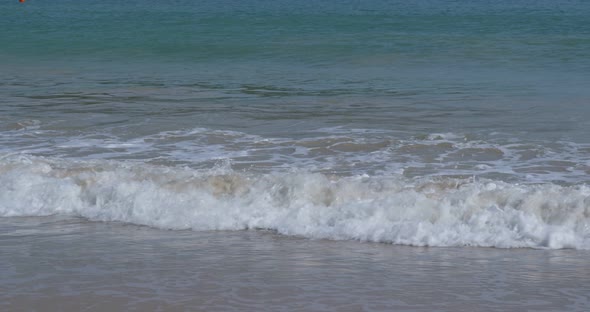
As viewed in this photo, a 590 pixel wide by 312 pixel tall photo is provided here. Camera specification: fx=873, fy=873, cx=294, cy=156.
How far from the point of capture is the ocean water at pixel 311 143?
682 centimetres

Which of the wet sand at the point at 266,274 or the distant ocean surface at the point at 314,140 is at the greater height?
the wet sand at the point at 266,274

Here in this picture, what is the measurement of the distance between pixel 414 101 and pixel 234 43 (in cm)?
1205

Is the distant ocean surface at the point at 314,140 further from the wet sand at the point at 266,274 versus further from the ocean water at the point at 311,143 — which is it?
the wet sand at the point at 266,274

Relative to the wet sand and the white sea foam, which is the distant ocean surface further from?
the wet sand

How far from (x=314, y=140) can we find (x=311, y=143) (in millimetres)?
165

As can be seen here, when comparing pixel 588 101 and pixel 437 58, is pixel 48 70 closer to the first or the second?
pixel 437 58

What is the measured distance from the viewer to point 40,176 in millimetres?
8180

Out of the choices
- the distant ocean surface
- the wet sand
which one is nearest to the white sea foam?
the distant ocean surface

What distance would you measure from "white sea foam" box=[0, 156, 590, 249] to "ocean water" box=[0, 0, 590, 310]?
0.02m

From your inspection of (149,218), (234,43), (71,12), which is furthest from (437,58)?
(71,12)

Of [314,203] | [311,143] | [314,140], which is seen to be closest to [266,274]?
[314,203]

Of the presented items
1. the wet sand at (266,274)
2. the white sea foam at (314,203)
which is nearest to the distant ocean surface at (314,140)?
the white sea foam at (314,203)

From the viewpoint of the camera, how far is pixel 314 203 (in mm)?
7297

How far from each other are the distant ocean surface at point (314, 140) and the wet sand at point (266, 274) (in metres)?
Result: 0.42
